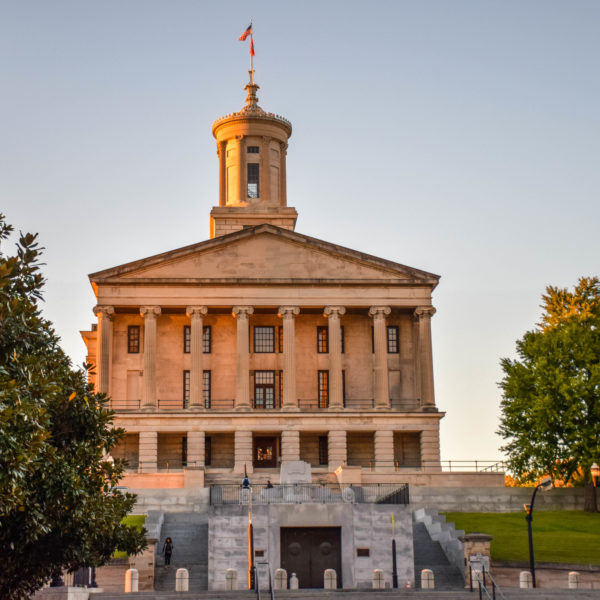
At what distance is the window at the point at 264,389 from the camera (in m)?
74.4

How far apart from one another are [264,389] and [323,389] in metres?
3.87

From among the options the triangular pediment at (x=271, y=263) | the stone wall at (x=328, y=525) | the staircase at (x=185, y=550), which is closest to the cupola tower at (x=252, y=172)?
the triangular pediment at (x=271, y=263)

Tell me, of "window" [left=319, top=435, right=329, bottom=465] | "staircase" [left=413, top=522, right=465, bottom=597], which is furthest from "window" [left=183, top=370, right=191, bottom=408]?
"staircase" [left=413, top=522, right=465, bottom=597]

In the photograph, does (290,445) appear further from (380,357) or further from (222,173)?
(222,173)

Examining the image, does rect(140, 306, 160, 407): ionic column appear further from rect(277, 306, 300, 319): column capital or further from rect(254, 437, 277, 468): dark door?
rect(277, 306, 300, 319): column capital

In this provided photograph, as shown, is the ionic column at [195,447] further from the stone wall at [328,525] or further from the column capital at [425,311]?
the stone wall at [328,525]

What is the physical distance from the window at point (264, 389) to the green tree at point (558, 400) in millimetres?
16351

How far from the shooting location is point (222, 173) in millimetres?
86062

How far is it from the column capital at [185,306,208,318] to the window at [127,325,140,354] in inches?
174

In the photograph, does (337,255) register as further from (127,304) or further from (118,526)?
(118,526)

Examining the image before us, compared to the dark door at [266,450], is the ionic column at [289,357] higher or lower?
higher

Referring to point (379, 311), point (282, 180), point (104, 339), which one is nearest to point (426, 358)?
point (379, 311)

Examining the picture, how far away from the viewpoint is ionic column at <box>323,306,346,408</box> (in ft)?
237

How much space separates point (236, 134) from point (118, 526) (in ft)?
186
